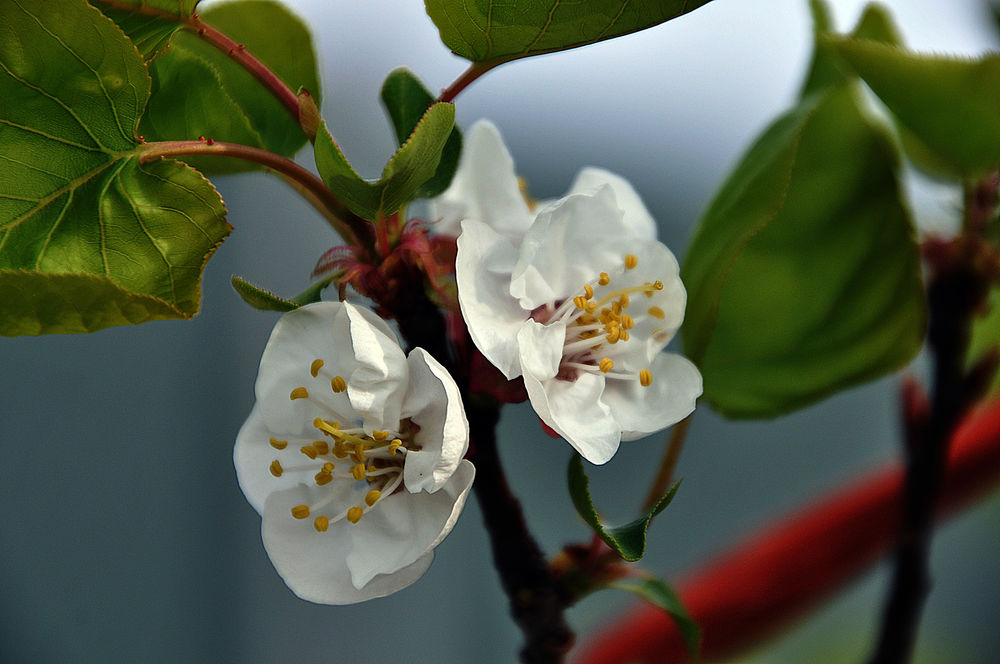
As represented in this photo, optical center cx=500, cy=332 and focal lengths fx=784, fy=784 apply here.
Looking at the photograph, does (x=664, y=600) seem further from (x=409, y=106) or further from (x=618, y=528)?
(x=409, y=106)

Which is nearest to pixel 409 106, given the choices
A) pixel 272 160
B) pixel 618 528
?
pixel 272 160

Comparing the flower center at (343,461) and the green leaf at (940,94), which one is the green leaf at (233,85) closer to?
the flower center at (343,461)

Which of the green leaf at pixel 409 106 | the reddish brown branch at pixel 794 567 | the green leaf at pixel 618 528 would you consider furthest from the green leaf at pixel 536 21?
the reddish brown branch at pixel 794 567

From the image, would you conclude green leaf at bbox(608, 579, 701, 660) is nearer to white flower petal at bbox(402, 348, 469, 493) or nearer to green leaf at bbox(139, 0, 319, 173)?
white flower petal at bbox(402, 348, 469, 493)

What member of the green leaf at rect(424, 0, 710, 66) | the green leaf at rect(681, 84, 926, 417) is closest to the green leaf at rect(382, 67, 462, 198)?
the green leaf at rect(424, 0, 710, 66)

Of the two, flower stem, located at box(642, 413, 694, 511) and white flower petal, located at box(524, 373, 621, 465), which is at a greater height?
white flower petal, located at box(524, 373, 621, 465)

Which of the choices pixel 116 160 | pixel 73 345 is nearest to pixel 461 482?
pixel 116 160

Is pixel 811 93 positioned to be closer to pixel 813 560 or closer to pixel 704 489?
pixel 813 560
